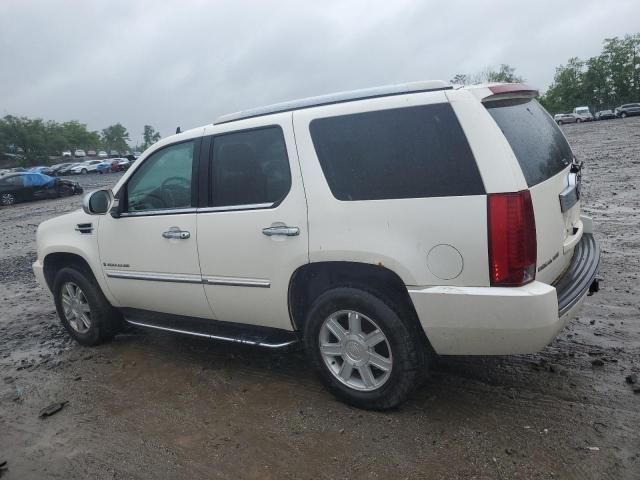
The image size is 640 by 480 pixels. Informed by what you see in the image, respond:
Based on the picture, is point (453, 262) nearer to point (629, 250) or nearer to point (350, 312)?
point (350, 312)

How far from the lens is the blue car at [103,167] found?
5181cm

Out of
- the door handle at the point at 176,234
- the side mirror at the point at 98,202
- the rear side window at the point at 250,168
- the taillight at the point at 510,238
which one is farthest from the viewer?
the side mirror at the point at 98,202

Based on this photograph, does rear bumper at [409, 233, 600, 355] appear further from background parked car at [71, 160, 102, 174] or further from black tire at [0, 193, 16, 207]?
background parked car at [71, 160, 102, 174]

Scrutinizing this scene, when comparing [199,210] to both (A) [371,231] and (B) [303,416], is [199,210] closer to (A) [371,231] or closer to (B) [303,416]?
(A) [371,231]

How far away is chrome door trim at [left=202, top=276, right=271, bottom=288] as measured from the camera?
12.3ft

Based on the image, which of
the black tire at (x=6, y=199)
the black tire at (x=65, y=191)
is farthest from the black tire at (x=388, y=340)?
the black tire at (x=65, y=191)

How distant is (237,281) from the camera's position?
3.86 m

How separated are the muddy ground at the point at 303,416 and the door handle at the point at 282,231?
118 cm

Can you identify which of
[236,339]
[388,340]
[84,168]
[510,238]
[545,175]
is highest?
A: [84,168]

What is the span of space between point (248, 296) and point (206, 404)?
821mm

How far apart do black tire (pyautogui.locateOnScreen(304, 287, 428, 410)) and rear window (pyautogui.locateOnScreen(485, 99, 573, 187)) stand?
110cm

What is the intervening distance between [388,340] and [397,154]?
3.65 ft

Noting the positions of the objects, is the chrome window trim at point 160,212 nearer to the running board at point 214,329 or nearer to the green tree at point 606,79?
the running board at point 214,329

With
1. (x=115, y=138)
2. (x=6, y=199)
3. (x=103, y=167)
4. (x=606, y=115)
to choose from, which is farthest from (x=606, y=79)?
(x=115, y=138)
